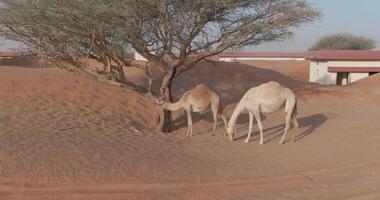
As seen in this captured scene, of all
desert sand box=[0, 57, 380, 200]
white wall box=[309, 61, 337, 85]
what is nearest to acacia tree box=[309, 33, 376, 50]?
white wall box=[309, 61, 337, 85]

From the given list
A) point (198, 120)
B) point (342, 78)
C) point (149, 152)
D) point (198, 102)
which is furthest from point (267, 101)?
point (342, 78)

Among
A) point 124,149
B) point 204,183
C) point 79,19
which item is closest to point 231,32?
point 79,19

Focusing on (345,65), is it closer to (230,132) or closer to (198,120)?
(198,120)

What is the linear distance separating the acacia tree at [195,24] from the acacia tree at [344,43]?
57258 millimetres

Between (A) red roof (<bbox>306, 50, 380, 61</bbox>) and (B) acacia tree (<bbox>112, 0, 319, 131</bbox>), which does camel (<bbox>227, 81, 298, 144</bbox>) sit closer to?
(B) acacia tree (<bbox>112, 0, 319, 131</bbox>)

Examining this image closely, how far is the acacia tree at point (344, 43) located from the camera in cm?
6975

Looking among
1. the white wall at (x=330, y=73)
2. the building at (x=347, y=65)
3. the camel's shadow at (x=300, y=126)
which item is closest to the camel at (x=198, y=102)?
the camel's shadow at (x=300, y=126)

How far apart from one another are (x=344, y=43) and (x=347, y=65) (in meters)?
36.9

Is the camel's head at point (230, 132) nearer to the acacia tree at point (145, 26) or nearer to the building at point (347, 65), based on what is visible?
the acacia tree at point (145, 26)

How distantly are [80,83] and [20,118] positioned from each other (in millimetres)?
5963

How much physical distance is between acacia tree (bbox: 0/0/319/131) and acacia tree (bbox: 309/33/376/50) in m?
57.3

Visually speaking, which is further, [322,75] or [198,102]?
[322,75]

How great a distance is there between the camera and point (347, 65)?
37.2 meters

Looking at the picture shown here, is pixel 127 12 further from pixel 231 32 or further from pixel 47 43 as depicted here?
pixel 231 32
